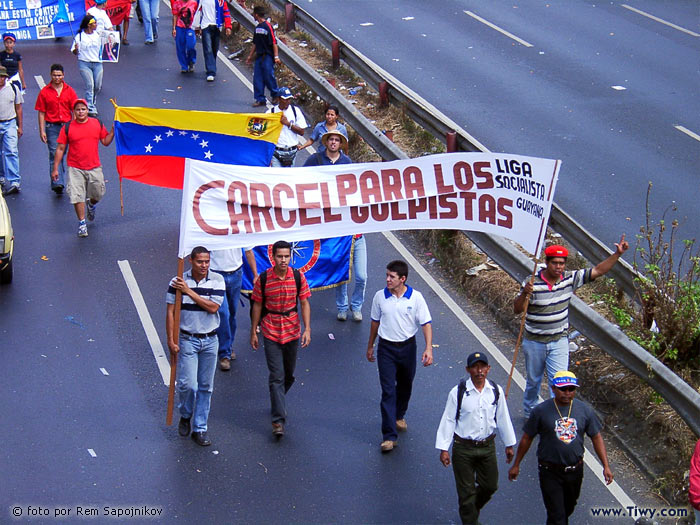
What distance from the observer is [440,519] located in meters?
8.30

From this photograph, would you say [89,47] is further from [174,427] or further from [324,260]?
[174,427]

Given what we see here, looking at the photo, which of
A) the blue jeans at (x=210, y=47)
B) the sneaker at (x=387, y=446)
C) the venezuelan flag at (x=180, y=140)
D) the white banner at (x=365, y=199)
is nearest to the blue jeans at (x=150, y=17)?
the blue jeans at (x=210, y=47)

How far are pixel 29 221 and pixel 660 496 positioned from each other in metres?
8.91

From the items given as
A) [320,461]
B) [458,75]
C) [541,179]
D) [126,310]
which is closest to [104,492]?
[320,461]

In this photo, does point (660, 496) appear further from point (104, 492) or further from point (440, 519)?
point (104, 492)

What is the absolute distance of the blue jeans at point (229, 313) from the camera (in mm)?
10161

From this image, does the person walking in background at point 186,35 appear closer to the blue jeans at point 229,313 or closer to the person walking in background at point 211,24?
the person walking in background at point 211,24

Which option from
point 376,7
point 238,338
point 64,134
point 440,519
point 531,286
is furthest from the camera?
point 376,7

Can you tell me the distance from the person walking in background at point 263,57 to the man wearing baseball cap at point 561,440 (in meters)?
11.2

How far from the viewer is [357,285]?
37.6ft

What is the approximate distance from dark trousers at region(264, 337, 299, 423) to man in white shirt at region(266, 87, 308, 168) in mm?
4444

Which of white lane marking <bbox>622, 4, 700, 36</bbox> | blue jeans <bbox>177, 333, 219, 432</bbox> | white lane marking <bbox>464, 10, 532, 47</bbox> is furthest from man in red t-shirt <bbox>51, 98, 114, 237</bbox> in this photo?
white lane marking <bbox>622, 4, 700, 36</bbox>

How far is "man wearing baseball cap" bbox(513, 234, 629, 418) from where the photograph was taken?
9086mm

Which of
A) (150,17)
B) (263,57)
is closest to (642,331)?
(263,57)
